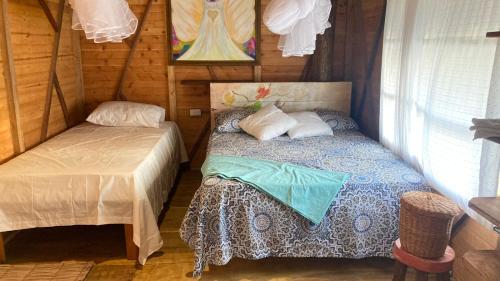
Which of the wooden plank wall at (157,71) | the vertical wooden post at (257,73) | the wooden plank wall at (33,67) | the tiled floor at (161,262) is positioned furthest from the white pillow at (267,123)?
the wooden plank wall at (33,67)

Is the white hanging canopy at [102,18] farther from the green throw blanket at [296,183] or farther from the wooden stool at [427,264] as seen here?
the wooden stool at [427,264]

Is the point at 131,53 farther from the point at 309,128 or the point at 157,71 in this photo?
the point at 309,128

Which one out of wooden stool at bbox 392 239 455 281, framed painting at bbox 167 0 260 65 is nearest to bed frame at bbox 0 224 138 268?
wooden stool at bbox 392 239 455 281

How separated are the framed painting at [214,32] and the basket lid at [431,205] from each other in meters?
2.70

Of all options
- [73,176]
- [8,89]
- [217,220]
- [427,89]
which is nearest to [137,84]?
[8,89]

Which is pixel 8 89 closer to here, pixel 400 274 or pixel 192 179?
pixel 192 179

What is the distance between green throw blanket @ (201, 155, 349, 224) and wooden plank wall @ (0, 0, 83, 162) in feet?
5.48

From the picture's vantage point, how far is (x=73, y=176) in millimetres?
2734

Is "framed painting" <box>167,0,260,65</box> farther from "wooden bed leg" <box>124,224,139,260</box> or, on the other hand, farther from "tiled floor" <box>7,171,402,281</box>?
"wooden bed leg" <box>124,224,139,260</box>

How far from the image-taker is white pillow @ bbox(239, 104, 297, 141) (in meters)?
3.69

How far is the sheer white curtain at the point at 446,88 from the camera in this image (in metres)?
2.04

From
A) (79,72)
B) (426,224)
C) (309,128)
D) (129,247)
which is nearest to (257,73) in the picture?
(309,128)

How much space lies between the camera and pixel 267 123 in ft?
12.4

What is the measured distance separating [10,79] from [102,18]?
0.92 metres
